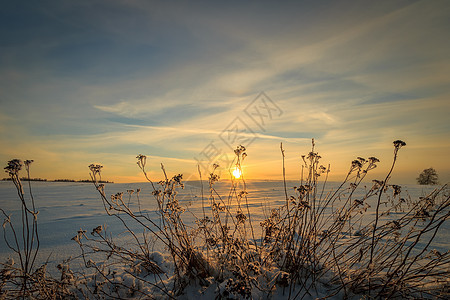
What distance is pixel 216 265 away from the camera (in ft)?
7.68

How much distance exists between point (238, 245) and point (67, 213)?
5.51m

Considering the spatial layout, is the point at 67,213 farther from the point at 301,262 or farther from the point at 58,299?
the point at 301,262

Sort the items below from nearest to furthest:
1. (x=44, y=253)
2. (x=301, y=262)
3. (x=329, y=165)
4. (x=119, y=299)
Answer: (x=119, y=299), (x=301, y=262), (x=329, y=165), (x=44, y=253)

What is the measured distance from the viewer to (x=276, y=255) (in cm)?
240

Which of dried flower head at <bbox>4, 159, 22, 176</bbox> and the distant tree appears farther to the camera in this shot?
the distant tree

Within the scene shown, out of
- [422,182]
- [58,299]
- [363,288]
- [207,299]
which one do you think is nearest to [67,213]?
[58,299]

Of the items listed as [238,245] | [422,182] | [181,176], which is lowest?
[422,182]

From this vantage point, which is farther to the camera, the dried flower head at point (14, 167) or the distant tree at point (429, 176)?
the distant tree at point (429, 176)

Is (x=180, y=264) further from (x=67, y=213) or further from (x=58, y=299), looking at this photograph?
(x=67, y=213)

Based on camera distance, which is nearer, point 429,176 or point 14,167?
point 14,167

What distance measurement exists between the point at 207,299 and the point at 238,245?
1.69 feet

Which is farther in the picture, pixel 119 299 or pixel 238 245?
pixel 238 245

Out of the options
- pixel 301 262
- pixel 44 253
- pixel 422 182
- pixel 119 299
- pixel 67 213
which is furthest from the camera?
pixel 422 182

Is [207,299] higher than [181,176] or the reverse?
the reverse
